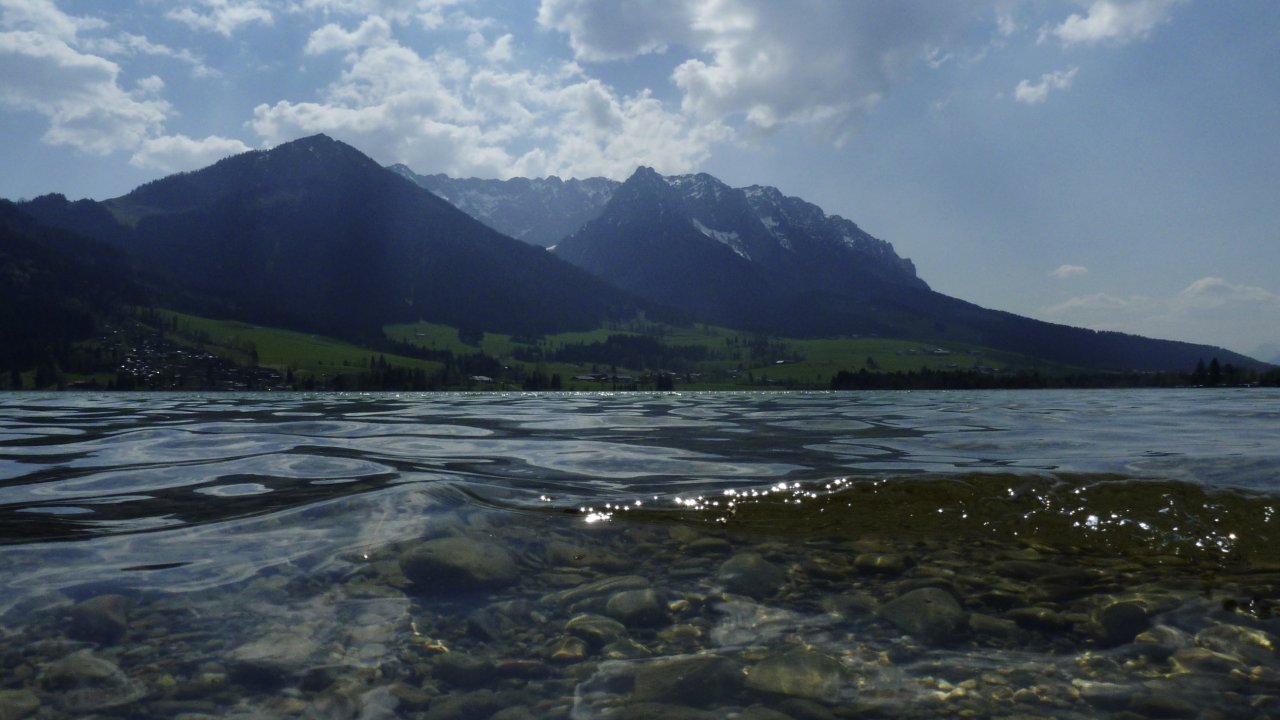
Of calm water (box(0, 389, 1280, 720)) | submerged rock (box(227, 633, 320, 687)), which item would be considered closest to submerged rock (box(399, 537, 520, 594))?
calm water (box(0, 389, 1280, 720))

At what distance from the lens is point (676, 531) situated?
827cm

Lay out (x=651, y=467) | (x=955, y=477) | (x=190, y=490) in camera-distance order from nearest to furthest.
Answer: (x=955, y=477) → (x=190, y=490) → (x=651, y=467)

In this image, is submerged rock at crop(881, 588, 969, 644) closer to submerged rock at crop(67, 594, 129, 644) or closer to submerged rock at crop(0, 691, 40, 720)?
submerged rock at crop(0, 691, 40, 720)

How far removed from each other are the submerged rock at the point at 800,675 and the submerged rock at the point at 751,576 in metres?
1.32

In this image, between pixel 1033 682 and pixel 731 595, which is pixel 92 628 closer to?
pixel 731 595

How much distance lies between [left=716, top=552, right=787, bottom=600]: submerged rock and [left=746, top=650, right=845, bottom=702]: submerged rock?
1318 mm

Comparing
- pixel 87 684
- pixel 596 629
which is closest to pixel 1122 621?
pixel 596 629

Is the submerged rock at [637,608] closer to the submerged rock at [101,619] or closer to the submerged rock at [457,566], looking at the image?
the submerged rock at [457,566]

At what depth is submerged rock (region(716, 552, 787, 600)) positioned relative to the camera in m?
6.18

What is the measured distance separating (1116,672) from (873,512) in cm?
459

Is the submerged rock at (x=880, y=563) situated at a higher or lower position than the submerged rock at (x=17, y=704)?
higher

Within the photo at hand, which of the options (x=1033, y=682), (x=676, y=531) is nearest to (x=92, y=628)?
(x=676, y=531)

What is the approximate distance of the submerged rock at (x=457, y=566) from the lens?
6355 mm

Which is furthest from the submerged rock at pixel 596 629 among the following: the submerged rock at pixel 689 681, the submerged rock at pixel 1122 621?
the submerged rock at pixel 1122 621
